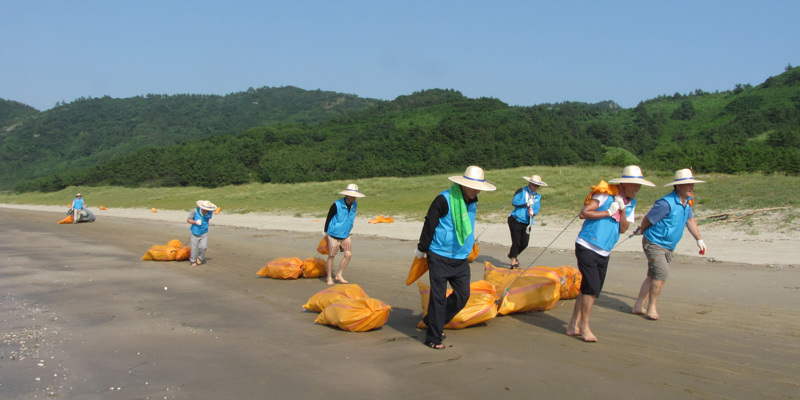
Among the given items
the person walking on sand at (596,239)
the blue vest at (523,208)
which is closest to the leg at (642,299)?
the person walking on sand at (596,239)

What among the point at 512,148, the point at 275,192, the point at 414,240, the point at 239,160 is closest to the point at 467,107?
the point at 512,148

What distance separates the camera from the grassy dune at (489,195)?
1768 cm

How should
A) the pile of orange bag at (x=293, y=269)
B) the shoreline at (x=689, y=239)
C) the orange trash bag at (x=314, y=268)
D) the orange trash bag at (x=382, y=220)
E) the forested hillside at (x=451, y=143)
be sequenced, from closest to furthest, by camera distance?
the pile of orange bag at (x=293, y=269)
the orange trash bag at (x=314, y=268)
the shoreline at (x=689, y=239)
the orange trash bag at (x=382, y=220)
the forested hillside at (x=451, y=143)

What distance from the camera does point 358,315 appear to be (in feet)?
20.2

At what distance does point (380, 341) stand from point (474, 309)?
116cm

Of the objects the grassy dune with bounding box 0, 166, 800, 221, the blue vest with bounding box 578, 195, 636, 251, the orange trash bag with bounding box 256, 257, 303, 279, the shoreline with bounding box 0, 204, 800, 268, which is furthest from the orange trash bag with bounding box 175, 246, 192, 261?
the blue vest with bounding box 578, 195, 636, 251

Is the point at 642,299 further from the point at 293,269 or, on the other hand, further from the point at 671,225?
the point at 293,269

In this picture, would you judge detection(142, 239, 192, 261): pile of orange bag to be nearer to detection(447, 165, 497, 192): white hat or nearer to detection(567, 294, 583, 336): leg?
detection(447, 165, 497, 192): white hat

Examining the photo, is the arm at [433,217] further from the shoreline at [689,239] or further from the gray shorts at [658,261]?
the gray shorts at [658,261]

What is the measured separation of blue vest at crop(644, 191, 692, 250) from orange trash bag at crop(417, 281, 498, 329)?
211 centimetres

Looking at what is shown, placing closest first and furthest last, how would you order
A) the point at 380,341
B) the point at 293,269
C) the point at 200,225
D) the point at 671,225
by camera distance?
the point at 380,341
the point at 671,225
the point at 293,269
the point at 200,225

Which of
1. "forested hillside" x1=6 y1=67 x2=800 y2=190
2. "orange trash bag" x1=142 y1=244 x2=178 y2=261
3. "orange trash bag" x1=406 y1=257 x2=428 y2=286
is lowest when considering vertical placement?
"orange trash bag" x1=142 y1=244 x2=178 y2=261

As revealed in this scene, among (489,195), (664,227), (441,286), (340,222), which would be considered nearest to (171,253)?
(340,222)

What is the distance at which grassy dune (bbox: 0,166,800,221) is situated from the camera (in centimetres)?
1768
